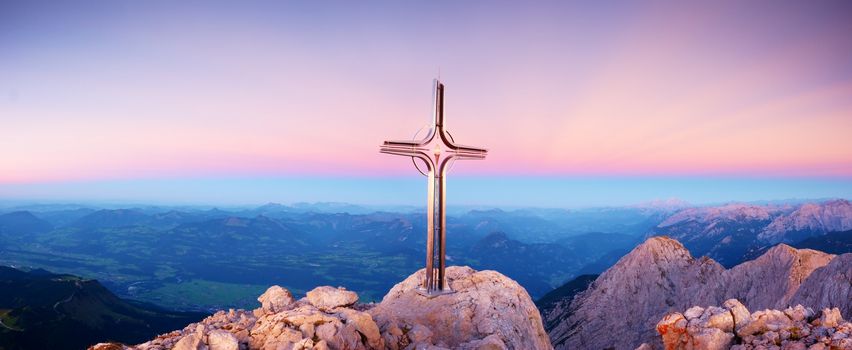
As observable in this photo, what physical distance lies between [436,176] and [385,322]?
8722mm

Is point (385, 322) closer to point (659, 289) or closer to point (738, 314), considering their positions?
point (738, 314)

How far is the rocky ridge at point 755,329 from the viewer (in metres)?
15.3

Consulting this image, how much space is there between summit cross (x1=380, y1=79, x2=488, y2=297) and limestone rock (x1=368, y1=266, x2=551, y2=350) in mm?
1069

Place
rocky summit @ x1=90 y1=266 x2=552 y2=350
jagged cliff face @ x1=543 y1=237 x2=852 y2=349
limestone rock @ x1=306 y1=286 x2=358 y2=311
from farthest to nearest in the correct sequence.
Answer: jagged cliff face @ x1=543 y1=237 x2=852 y2=349 < limestone rock @ x1=306 y1=286 x2=358 y2=311 < rocky summit @ x1=90 y1=266 x2=552 y2=350

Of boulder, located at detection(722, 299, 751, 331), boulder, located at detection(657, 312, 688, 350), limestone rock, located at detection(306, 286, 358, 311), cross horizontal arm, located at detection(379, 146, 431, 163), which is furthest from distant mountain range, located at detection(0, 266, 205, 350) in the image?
boulder, located at detection(722, 299, 751, 331)

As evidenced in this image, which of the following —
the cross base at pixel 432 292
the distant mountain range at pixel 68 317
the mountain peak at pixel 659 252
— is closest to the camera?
the cross base at pixel 432 292

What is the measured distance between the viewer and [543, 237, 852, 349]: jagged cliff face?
235 feet

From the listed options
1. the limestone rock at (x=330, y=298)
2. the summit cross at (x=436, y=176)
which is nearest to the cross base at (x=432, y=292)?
the summit cross at (x=436, y=176)

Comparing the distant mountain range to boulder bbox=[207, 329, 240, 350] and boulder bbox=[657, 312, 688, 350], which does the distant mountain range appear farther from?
boulder bbox=[657, 312, 688, 350]

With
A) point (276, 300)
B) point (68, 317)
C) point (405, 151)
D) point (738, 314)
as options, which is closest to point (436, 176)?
point (405, 151)

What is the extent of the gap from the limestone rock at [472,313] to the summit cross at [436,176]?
1.07m

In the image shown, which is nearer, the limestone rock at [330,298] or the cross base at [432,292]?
the limestone rock at [330,298]

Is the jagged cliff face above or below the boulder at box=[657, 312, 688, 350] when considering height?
below

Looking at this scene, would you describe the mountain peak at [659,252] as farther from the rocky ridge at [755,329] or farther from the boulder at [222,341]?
the boulder at [222,341]
